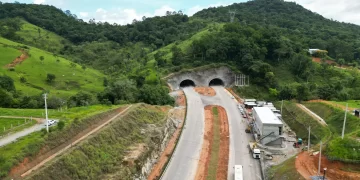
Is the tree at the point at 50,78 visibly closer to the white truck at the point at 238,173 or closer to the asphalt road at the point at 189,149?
the asphalt road at the point at 189,149

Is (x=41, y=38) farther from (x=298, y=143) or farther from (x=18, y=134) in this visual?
(x=298, y=143)

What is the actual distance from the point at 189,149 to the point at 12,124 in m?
18.8

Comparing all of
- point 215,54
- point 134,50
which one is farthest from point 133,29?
point 215,54

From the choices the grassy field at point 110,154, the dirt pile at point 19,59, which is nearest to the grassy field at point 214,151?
the grassy field at point 110,154

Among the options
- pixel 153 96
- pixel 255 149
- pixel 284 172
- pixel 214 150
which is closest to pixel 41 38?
pixel 153 96

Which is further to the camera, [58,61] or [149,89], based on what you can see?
[58,61]

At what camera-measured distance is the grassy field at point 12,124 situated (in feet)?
93.9

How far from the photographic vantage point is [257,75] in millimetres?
67688

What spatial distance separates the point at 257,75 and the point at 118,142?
149 ft

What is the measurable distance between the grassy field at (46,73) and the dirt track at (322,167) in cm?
4270

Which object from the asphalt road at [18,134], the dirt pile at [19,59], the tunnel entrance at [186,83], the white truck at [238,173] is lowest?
the white truck at [238,173]

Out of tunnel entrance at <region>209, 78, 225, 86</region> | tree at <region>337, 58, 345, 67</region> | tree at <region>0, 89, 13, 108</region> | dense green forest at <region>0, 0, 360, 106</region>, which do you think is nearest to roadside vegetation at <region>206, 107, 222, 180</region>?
dense green forest at <region>0, 0, 360, 106</region>

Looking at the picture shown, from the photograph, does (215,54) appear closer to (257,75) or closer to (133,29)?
(257,75)

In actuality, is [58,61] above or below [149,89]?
above
